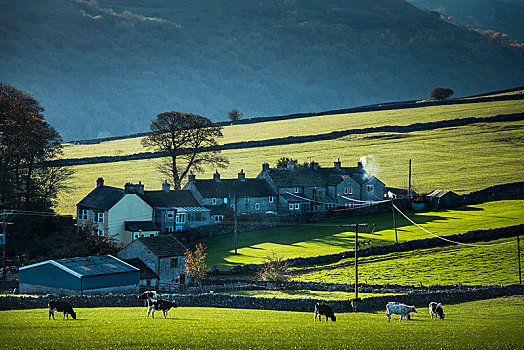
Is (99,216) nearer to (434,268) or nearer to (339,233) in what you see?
(339,233)

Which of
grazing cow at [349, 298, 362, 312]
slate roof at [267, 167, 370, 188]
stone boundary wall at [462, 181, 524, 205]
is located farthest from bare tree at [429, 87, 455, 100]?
grazing cow at [349, 298, 362, 312]

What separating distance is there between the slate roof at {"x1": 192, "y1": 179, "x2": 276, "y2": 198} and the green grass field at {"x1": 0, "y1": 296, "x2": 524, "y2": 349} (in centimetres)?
5280

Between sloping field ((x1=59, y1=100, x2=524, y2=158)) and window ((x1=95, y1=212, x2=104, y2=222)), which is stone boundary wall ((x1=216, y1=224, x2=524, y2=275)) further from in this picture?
sloping field ((x1=59, y1=100, x2=524, y2=158))

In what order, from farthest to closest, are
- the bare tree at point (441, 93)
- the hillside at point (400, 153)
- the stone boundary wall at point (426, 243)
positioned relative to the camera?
the bare tree at point (441, 93) < the hillside at point (400, 153) < the stone boundary wall at point (426, 243)

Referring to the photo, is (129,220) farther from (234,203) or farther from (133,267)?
(133,267)

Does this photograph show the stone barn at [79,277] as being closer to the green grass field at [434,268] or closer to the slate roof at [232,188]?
the green grass field at [434,268]

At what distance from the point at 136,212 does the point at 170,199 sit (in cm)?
718

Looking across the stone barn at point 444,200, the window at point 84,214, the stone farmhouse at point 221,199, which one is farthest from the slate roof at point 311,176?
the window at point 84,214

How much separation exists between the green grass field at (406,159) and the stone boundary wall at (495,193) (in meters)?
2.19

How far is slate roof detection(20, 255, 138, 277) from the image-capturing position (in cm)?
5191

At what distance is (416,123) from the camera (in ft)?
451

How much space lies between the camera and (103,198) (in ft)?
267

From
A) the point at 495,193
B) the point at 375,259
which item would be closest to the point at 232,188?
the point at 375,259

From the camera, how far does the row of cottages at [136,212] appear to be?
3093 inches
